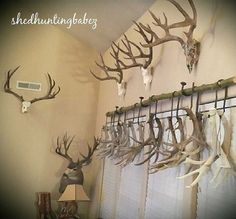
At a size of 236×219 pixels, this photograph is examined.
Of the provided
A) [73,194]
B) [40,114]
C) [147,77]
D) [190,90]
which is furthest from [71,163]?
[190,90]

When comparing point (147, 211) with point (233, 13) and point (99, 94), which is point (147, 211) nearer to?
point (233, 13)

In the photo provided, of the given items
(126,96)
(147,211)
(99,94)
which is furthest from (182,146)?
(99,94)

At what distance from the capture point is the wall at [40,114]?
3516 millimetres

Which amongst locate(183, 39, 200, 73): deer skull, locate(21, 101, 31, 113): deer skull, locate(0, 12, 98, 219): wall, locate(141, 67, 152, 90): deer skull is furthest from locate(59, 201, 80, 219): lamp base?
locate(183, 39, 200, 73): deer skull

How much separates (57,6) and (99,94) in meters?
1.30

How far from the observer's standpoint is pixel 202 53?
5.24ft

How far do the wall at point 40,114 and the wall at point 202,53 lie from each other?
1.35m

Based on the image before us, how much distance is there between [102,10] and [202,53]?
1.42 metres

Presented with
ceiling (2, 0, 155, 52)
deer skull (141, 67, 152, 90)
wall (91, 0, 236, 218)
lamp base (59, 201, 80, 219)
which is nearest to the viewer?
wall (91, 0, 236, 218)

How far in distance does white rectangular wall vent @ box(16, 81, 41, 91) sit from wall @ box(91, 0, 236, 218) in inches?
59.7

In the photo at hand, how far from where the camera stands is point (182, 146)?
1468mm

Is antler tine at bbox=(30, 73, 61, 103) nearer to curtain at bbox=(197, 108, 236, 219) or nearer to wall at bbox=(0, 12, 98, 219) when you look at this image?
wall at bbox=(0, 12, 98, 219)

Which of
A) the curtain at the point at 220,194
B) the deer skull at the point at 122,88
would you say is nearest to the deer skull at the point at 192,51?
the curtain at the point at 220,194

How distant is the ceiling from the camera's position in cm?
254
